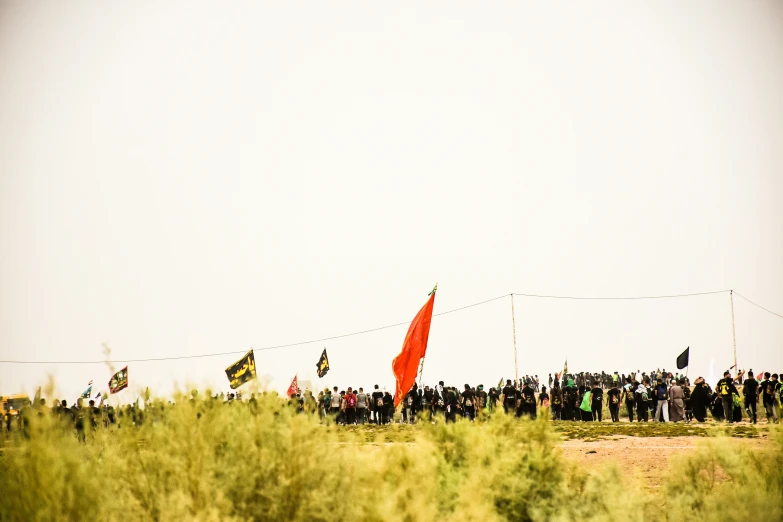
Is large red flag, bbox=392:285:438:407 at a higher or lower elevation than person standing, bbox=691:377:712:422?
higher

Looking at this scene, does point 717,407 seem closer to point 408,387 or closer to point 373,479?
point 408,387

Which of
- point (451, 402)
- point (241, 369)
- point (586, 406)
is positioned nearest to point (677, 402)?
point (586, 406)

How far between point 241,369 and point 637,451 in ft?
80.0

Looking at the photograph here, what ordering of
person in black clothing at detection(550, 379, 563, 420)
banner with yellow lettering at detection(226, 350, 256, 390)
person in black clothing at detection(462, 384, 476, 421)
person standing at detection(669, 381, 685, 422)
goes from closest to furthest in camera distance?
1. person standing at detection(669, 381, 685, 422)
2. person in black clothing at detection(462, 384, 476, 421)
3. person in black clothing at detection(550, 379, 563, 420)
4. banner with yellow lettering at detection(226, 350, 256, 390)

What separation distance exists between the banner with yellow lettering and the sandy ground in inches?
808

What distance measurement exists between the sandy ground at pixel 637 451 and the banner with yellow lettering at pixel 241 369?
808 inches

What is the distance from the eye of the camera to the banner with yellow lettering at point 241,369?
3750 centimetres

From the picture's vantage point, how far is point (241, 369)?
38250 mm

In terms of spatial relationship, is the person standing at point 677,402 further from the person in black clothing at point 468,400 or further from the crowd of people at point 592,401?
the person in black clothing at point 468,400

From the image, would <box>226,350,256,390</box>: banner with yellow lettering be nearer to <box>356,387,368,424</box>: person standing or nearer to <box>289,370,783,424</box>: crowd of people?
<box>289,370,783,424</box>: crowd of people

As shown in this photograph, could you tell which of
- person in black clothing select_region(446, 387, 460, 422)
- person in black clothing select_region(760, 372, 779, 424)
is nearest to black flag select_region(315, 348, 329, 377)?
person in black clothing select_region(446, 387, 460, 422)

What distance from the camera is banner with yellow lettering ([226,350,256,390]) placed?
123ft

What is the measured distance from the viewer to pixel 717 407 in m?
27.7

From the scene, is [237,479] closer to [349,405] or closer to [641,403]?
[641,403]
